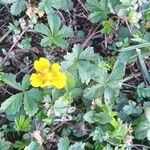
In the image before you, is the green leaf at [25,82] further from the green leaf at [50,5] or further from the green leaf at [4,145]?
the green leaf at [50,5]

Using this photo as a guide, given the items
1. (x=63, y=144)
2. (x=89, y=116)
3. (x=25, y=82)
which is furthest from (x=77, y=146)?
(x=25, y=82)

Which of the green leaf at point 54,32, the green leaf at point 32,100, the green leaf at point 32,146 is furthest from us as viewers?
the green leaf at point 54,32

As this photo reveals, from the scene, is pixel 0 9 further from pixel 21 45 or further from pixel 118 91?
pixel 118 91

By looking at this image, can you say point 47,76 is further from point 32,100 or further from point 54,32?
point 54,32

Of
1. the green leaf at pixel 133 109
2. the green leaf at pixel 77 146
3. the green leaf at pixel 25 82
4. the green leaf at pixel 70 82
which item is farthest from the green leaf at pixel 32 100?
the green leaf at pixel 133 109

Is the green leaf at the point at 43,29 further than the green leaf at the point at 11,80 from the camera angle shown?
Yes

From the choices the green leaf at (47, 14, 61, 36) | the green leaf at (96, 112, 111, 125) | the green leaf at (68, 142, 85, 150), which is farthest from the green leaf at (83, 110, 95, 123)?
the green leaf at (47, 14, 61, 36)

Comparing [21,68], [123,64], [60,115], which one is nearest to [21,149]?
[60,115]
